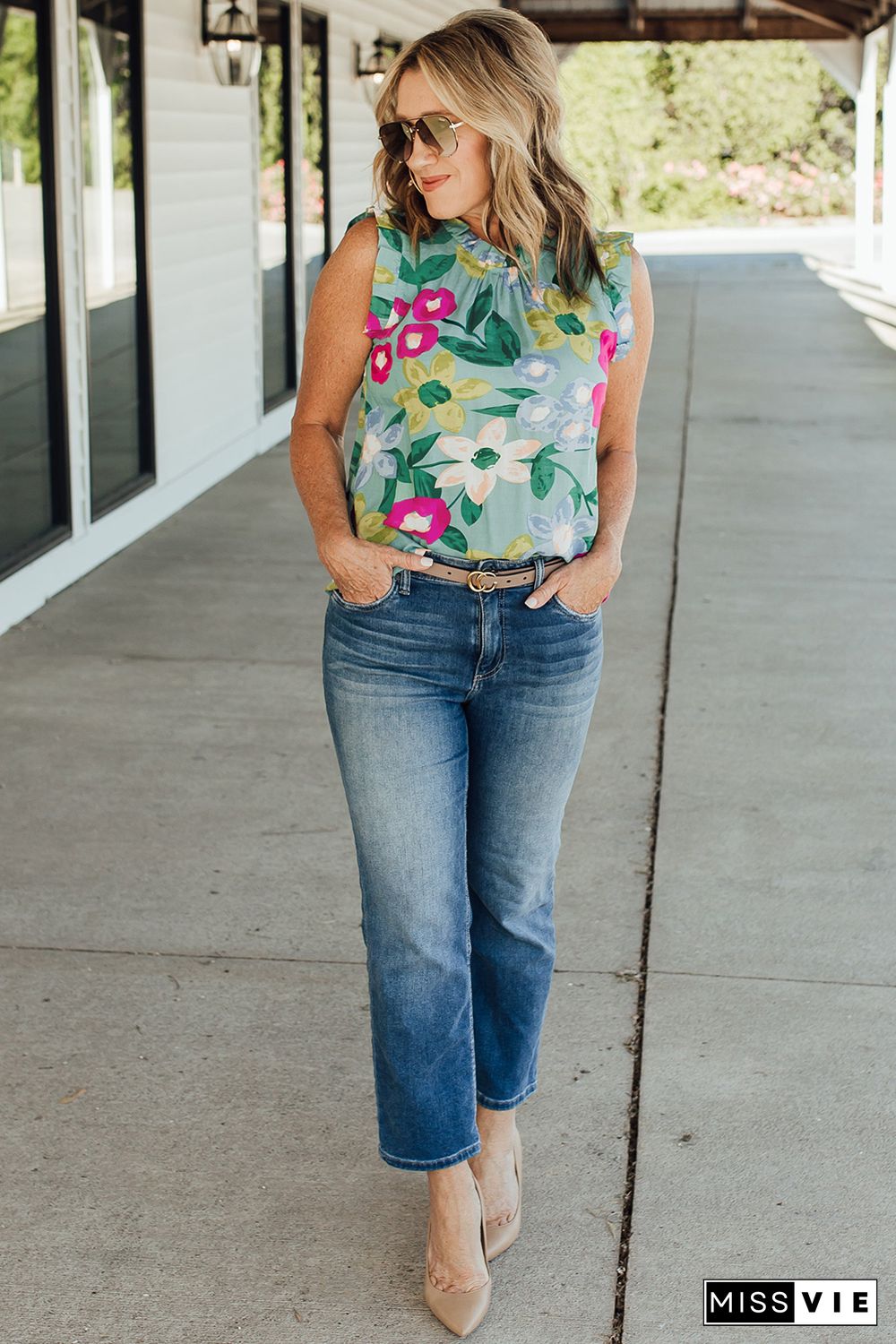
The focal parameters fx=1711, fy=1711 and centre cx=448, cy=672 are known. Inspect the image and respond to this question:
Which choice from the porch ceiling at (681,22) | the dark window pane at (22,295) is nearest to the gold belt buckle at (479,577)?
the dark window pane at (22,295)

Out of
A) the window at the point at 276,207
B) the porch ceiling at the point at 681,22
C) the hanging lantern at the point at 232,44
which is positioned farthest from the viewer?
the porch ceiling at the point at 681,22

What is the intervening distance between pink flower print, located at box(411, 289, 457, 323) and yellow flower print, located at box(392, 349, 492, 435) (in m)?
0.05

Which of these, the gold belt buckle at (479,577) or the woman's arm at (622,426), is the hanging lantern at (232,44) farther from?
the gold belt buckle at (479,577)

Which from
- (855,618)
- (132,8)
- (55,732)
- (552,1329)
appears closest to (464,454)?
(552,1329)

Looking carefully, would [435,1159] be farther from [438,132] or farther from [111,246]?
[111,246]

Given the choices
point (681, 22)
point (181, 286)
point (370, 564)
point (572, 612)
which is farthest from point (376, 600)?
point (681, 22)

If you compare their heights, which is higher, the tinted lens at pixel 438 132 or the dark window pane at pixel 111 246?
the tinted lens at pixel 438 132

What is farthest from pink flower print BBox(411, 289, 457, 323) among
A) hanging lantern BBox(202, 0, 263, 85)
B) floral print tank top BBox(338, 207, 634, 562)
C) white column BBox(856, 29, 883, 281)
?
white column BBox(856, 29, 883, 281)

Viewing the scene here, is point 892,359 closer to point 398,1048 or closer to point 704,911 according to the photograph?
point 704,911

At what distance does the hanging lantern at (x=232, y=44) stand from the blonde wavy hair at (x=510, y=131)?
637 cm

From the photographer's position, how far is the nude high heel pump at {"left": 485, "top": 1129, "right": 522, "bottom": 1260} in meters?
2.56

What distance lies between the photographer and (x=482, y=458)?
7.32ft

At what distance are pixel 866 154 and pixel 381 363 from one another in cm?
2054

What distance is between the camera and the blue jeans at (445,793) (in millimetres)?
2268
